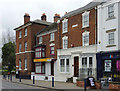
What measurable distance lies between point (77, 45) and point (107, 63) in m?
5.51

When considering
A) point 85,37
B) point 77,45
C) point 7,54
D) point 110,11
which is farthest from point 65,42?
point 7,54

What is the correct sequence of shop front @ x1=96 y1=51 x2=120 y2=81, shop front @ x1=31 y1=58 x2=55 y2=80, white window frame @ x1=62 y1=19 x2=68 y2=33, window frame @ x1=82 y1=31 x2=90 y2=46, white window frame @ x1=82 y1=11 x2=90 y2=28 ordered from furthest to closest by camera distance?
1. shop front @ x1=31 y1=58 x2=55 y2=80
2. white window frame @ x1=62 y1=19 x2=68 y2=33
3. white window frame @ x1=82 y1=11 x2=90 y2=28
4. window frame @ x1=82 y1=31 x2=90 y2=46
5. shop front @ x1=96 y1=51 x2=120 y2=81

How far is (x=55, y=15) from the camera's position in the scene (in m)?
36.4

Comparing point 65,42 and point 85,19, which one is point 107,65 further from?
point 65,42

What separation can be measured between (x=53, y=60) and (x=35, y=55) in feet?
19.1

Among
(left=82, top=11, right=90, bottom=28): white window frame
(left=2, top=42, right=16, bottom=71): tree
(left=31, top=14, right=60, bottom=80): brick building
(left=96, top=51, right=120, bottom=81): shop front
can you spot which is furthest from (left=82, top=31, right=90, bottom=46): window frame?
(left=2, top=42, right=16, bottom=71): tree

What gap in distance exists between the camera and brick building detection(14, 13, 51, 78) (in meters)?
33.8

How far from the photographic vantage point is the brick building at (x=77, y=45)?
22312 mm

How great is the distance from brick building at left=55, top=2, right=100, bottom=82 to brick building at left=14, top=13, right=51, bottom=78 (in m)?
7.66

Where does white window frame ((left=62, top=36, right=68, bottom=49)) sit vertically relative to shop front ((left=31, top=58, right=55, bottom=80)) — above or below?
above

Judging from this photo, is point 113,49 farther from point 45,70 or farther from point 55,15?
point 55,15

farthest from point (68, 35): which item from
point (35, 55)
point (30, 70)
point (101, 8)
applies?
point (30, 70)

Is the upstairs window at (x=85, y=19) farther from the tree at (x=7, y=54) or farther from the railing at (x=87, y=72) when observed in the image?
the tree at (x=7, y=54)

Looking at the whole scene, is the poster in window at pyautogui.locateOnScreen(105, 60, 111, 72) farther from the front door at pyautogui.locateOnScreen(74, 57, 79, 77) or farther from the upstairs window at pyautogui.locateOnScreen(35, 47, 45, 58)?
the upstairs window at pyautogui.locateOnScreen(35, 47, 45, 58)
